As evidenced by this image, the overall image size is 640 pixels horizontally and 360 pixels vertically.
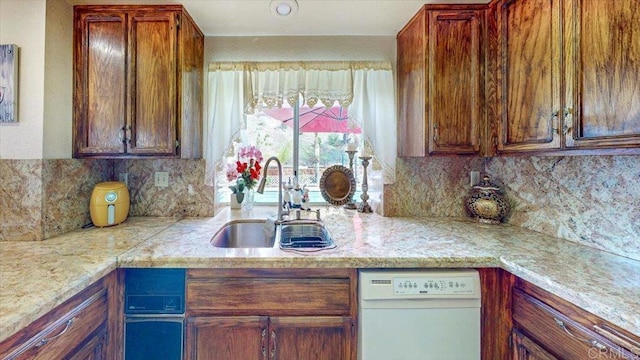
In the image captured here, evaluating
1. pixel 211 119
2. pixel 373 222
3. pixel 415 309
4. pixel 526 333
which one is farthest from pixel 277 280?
pixel 211 119

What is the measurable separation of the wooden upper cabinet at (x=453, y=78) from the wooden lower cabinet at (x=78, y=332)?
176cm

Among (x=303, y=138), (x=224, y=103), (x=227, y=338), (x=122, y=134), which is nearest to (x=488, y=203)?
(x=303, y=138)

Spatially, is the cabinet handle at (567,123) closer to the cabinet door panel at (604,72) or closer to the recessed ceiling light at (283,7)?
the cabinet door panel at (604,72)

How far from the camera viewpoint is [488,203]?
6.33ft

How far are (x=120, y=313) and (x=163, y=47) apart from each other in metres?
1.43

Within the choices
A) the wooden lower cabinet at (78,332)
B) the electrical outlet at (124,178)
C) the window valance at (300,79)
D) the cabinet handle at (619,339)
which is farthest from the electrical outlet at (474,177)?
the electrical outlet at (124,178)

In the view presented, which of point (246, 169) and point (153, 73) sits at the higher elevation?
point (153, 73)

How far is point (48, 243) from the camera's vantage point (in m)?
1.45

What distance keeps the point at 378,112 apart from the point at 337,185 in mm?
651

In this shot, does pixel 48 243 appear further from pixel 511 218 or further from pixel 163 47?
pixel 511 218

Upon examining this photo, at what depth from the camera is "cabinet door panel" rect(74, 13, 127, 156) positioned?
5.61 feet

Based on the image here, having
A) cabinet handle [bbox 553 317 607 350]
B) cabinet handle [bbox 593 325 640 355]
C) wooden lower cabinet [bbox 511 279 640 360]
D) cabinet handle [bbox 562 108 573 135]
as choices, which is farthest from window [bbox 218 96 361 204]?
cabinet handle [bbox 593 325 640 355]

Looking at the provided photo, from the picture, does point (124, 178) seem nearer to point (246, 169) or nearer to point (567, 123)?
point (246, 169)

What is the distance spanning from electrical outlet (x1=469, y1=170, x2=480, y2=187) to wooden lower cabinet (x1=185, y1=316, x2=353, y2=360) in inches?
57.7
